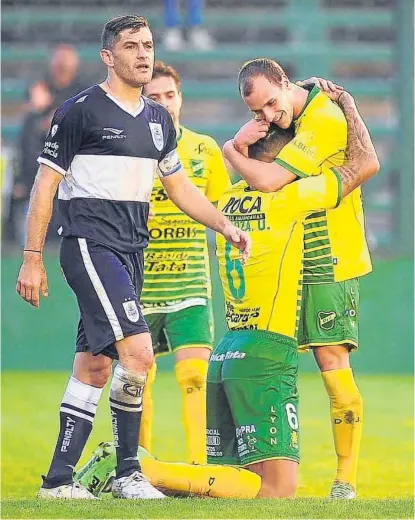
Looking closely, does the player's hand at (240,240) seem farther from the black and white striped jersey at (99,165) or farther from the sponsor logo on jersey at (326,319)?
the sponsor logo on jersey at (326,319)

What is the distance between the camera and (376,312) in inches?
496

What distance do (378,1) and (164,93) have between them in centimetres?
1169

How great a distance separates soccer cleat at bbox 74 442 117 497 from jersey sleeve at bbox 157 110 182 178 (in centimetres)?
130

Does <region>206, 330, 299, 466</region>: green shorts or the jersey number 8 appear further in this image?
the jersey number 8

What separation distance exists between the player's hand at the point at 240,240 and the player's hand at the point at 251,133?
23.7 inches

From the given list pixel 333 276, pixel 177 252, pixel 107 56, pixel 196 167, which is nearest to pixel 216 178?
pixel 196 167

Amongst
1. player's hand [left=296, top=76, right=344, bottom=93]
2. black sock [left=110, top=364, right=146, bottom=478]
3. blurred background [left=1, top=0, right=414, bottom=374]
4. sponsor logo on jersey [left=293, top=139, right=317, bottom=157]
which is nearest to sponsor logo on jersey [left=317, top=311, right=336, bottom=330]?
sponsor logo on jersey [left=293, top=139, right=317, bottom=157]

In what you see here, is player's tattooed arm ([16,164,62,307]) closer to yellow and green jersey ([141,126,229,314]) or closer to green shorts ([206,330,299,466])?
green shorts ([206,330,299,466])

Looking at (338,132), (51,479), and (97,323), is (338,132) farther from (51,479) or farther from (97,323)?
(51,479)

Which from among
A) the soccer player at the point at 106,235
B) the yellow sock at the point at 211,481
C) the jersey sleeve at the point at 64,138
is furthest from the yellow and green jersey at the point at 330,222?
the yellow sock at the point at 211,481

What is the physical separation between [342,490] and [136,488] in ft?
4.12

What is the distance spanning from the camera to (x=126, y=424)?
18.7 feet

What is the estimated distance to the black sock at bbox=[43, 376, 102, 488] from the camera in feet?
18.5

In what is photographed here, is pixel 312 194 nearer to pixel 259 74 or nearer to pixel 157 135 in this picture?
pixel 259 74
